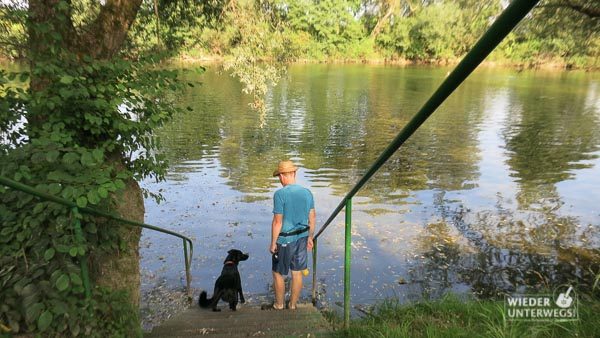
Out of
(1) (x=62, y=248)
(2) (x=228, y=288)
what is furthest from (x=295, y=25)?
(1) (x=62, y=248)

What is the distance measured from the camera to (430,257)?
756cm

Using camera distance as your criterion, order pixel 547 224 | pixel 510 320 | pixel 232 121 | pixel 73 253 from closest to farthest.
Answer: pixel 73 253 < pixel 510 320 < pixel 547 224 < pixel 232 121

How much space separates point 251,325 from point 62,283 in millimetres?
2030

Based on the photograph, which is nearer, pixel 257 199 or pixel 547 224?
pixel 547 224

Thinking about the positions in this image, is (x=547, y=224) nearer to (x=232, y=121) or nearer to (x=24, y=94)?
(x=24, y=94)

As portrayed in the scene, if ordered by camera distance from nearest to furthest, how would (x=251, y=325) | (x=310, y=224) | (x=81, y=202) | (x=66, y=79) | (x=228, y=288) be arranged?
(x=81, y=202)
(x=66, y=79)
(x=251, y=325)
(x=310, y=224)
(x=228, y=288)

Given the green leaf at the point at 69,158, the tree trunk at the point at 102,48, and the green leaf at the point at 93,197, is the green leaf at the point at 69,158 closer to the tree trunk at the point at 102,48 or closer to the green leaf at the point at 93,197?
the green leaf at the point at 93,197

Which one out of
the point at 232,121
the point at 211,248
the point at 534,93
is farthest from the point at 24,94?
the point at 534,93

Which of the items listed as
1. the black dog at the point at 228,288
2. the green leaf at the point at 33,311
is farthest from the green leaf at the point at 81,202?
the black dog at the point at 228,288

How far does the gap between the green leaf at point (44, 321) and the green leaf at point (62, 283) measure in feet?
0.47

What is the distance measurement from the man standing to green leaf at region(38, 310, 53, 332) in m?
2.44

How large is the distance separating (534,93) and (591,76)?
16.5 meters

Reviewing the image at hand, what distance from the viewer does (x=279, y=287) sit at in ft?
15.8

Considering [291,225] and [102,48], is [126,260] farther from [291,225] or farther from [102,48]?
[102,48]
